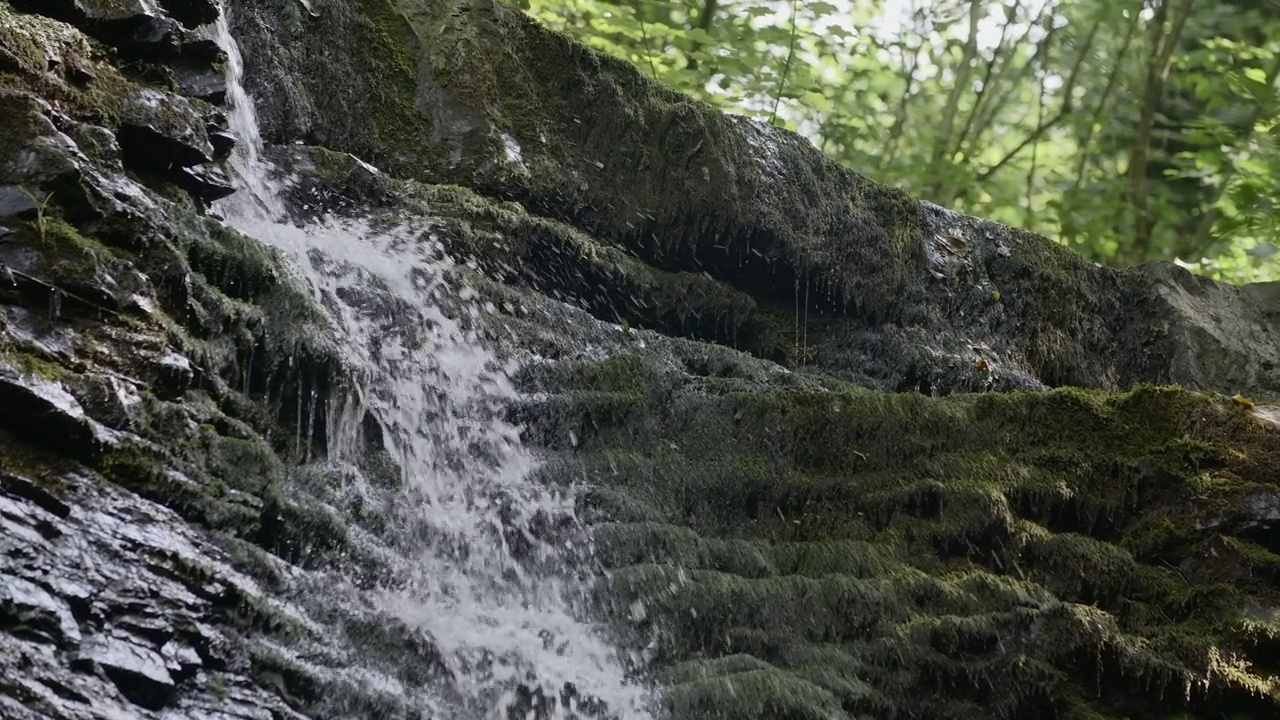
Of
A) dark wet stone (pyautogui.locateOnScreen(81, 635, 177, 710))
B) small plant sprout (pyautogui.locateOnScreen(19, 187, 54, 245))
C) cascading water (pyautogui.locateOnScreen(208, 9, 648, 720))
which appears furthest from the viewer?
cascading water (pyautogui.locateOnScreen(208, 9, 648, 720))

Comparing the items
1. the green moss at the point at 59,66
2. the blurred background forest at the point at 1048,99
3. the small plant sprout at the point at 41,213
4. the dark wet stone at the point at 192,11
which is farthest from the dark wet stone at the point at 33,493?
the blurred background forest at the point at 1048,99

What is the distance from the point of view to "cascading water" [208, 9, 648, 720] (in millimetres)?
4277

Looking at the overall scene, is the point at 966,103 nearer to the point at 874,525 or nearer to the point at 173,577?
the point at 874,525

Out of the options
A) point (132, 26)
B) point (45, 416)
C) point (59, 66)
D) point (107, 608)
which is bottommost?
point (107, 608)

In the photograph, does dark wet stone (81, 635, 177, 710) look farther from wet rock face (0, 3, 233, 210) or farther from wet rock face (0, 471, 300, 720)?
wet rock face (0, 3, 233, 210)

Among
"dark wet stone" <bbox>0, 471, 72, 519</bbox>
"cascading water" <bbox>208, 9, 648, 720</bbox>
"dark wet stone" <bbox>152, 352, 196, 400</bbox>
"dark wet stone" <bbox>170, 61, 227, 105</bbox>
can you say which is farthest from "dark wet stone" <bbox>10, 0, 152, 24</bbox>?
"dark wet stone" <bbox>0, 471, 72, 519</bbox>

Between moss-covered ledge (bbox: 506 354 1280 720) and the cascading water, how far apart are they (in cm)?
22

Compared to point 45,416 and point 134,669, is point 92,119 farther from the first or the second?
point 134,669

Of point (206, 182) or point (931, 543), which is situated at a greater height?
point (206, 182)

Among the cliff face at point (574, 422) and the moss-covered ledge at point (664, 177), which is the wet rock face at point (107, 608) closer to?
the cliff face at point (574, 422)

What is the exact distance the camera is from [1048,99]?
15.1 m

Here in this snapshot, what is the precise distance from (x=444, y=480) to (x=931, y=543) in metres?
2.17

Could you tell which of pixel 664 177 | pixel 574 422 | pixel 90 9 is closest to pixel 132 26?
pixel 90 9

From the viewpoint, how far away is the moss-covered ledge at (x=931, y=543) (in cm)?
443
